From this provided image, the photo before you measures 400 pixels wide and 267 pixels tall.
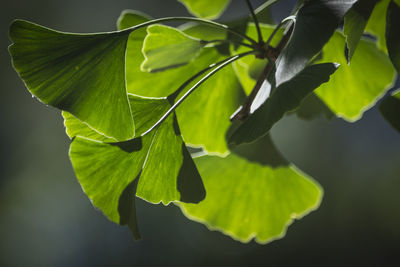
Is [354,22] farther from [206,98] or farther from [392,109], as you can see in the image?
[206,98]

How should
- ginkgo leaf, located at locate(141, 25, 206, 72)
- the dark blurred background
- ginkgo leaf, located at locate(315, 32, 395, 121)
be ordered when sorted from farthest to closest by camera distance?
the dark blurred background < ginkgo leaf, located at locate(315, 32, 395, 121) < ginkgo leaf, located at locate(141, 25, 206, 72)

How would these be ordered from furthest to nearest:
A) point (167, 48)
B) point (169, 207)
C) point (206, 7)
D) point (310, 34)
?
point (169, 207), point (206, 7), point (167, 48), point (310, 34)

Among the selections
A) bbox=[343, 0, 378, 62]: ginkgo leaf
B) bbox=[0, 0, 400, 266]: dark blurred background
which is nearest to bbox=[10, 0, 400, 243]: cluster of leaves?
bbox=[343, 0, 378, 62]: ginkgo leaf

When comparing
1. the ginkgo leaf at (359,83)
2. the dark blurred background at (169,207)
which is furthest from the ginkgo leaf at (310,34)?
the dark blurred background at (169,207)

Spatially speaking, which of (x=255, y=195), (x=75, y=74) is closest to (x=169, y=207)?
(x=255, y=195)

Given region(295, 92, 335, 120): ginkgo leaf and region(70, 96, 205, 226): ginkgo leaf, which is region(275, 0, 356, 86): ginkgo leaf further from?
region(295, 92, 335, 120): ginkgo leaf

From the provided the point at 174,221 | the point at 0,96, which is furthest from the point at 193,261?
the point at 0,96
